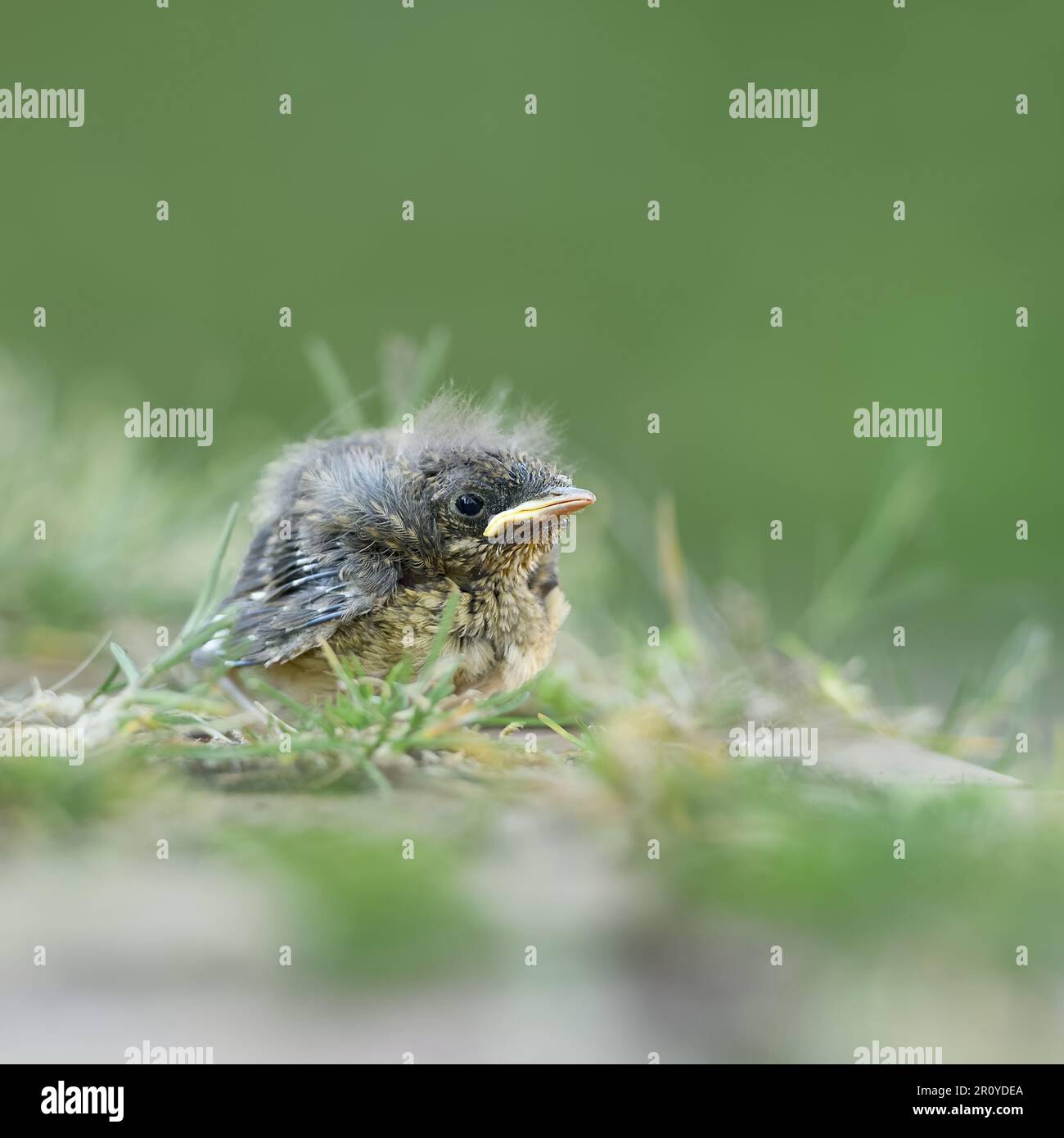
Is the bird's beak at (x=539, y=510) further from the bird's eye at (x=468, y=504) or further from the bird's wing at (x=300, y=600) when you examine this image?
the bird's wing at (x=300, y=600)

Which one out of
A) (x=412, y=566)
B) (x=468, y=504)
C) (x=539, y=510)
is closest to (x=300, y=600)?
(x=412, y=566)

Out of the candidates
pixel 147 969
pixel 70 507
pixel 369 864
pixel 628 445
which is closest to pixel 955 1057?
pixel 369 864

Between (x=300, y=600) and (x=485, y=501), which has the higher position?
(x=485, y=501)

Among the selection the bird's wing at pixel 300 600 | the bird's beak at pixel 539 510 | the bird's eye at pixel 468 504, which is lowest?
the bird's wing at pixel 300 600

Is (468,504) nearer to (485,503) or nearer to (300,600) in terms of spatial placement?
(485,503)

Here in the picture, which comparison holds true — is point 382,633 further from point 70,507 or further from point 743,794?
point 70,507

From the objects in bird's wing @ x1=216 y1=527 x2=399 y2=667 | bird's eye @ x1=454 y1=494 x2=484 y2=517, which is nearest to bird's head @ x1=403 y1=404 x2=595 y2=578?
bird's eye @ x1=454 y1=494 x2=484 y2=517

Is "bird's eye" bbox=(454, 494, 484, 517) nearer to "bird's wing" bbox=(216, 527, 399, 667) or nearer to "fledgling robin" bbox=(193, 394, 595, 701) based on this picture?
"fledgling robin" bbox=(193, 394, 595, 701)

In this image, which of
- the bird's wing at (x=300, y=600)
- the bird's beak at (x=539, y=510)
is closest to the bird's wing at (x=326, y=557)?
the bird's wing at (x=300, y=600)
